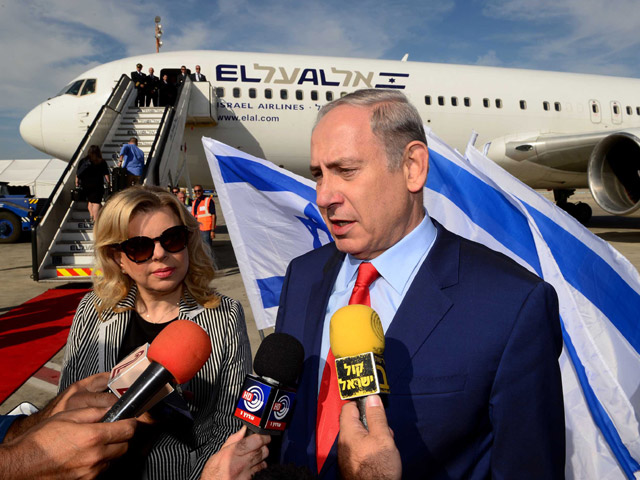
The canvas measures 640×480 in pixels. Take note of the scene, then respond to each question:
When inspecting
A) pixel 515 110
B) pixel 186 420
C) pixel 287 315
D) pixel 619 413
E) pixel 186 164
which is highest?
pixel 515 110

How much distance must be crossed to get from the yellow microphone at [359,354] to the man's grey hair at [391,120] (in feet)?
2.07

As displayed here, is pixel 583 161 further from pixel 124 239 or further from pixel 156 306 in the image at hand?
pixel 124 239

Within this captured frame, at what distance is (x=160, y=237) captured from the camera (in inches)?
92.4

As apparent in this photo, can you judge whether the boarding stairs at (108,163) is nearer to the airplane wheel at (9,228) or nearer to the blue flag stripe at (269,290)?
the blue flag stripe at (269,290)

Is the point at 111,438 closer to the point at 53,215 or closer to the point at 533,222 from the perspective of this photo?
the point at 533,222

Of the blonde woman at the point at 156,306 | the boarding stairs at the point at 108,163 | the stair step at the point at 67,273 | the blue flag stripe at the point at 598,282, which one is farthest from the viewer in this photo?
the boarding stairs at the point at 108,163

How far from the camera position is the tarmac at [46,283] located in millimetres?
4292

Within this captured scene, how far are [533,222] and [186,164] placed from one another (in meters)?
11.2

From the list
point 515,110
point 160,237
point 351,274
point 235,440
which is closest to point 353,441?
point 235,440

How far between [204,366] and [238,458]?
1.17 m

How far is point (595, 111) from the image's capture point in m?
14.9

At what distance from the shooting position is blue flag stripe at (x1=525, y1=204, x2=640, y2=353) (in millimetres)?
2754

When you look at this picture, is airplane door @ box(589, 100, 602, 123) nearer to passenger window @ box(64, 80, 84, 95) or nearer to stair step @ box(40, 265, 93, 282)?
stair step @ box(40, 265, 93, 282)

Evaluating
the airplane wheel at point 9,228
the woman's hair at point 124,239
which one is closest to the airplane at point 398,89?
the airplane wheel at point 9,228
